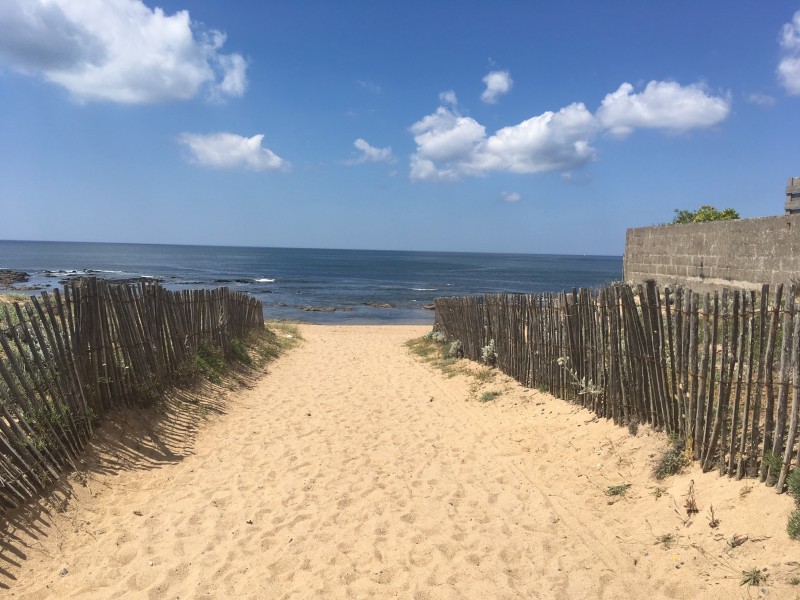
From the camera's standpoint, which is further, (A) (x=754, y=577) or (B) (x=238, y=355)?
(B) (x=238, y=355)

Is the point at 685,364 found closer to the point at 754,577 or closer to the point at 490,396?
the point at 754,577

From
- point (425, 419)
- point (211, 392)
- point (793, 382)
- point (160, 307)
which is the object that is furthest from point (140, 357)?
point (793, 382)

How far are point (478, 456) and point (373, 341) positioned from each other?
11611 millimetres

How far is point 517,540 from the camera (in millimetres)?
4141

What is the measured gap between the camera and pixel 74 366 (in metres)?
5.21

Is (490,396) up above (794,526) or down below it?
below

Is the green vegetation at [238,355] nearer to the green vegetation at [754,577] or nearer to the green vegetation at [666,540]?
the green vegetation at [666,540]

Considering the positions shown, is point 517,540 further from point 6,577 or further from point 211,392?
point 211,392

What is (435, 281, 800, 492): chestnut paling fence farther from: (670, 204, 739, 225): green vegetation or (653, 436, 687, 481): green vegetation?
(670, 204, 739, 225): green vegetation

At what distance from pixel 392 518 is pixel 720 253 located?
10191 mm

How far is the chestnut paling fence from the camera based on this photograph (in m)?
3.79

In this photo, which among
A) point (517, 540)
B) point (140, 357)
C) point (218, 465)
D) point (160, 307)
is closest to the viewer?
point (517, 540)

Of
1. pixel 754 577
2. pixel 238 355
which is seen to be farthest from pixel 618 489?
pixel 238 355

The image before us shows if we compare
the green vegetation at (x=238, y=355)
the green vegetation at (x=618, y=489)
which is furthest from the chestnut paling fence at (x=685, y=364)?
the green vegetation at (x=238, y=355)
